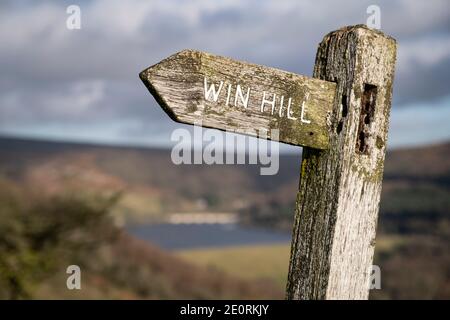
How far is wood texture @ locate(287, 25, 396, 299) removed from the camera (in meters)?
3.26

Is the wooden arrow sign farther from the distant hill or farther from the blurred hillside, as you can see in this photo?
the distant hill

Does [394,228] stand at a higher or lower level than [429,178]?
lower

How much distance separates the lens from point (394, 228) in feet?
247

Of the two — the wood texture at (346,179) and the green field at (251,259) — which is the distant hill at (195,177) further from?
the wood texture at (346,179)

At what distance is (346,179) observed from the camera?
326 centimetres

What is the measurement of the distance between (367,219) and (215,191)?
361ft

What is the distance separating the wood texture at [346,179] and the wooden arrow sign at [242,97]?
0.11m

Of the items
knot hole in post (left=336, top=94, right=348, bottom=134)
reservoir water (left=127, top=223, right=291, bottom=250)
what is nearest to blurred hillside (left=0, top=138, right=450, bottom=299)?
reservoir water (left=127, top=223, right=291, bottom=250)

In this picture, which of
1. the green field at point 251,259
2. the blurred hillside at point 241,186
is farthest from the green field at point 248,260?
the blurred hillside at point 241,186
